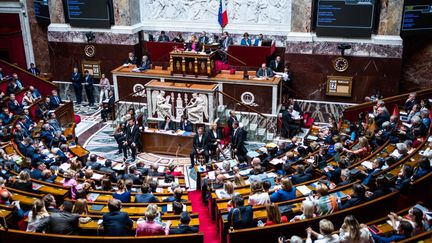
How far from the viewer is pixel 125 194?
9109mm

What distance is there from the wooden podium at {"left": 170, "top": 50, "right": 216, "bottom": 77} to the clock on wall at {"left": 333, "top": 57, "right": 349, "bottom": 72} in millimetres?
4570

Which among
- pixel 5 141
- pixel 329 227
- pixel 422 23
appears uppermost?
pixel 422 23

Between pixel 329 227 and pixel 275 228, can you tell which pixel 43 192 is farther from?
pixel 329 227

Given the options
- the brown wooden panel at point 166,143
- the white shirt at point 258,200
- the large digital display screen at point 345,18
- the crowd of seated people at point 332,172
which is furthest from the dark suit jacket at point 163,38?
the white shirt at point 258,200

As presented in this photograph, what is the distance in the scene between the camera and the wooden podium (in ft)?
53.8

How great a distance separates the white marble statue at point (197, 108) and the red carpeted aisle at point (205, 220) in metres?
4.41

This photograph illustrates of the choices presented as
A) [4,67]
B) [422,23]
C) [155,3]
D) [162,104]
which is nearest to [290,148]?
[162,104]

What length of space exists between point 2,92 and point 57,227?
11.3 meters

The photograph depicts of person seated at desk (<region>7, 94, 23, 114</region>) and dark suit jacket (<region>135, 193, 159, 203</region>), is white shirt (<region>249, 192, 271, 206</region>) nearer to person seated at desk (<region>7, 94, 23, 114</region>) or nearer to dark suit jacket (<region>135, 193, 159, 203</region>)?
dark suit jacket (<region>135, 193, 159, 203</region>)

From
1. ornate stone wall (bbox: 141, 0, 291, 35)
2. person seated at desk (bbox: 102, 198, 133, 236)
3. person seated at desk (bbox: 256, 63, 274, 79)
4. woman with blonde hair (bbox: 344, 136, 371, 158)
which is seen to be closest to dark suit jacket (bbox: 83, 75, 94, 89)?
ornate stone wall (bbox: 141, 0, 291, 35)

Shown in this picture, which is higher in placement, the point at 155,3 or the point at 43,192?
the point at 155,3

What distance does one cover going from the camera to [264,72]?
1644 cm

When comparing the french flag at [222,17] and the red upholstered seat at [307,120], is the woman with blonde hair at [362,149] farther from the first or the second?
the french flag at [222,17]

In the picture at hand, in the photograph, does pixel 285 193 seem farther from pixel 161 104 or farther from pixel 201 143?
pixel 161 104
